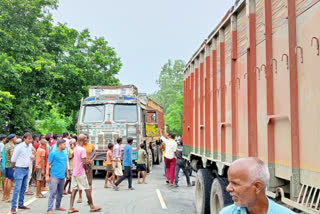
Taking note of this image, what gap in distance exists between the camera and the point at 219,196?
5.32m

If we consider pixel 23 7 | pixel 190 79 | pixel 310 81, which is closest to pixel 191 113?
pixel 190 79

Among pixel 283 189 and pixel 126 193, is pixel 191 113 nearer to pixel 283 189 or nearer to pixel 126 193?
pixel 126 193

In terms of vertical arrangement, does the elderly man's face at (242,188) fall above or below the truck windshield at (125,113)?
below

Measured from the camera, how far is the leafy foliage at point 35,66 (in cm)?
1534

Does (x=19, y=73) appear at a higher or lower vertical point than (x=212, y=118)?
higher

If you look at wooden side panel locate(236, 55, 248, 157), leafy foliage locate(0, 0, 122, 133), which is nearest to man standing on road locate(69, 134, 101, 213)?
wooden side panel locate(236, 55, 248, 157)

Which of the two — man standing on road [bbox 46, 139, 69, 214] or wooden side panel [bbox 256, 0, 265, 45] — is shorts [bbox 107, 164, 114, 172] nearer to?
man standing on road [bbox 46, 139, 69, 214]

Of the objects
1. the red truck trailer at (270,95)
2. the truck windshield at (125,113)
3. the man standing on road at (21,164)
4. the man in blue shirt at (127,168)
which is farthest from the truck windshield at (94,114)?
the red truck trailer at (270,95)

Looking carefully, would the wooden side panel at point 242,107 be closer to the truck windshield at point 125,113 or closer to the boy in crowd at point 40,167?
the boy in crowd at point 40,167

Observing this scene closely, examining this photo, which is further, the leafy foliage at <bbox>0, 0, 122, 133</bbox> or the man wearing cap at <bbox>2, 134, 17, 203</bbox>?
the leafy foliage at <bbox>0, 0, 122, 133</bbox>

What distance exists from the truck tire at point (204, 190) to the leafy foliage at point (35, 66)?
9713mm

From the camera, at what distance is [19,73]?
14.9m

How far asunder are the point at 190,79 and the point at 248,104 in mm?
4619

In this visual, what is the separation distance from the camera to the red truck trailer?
9.24 feet
